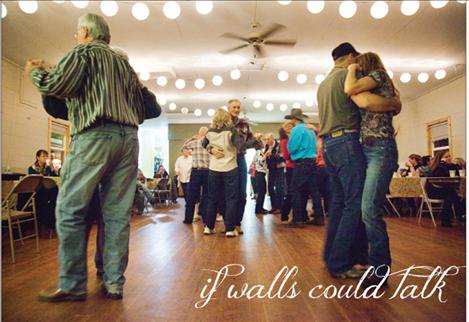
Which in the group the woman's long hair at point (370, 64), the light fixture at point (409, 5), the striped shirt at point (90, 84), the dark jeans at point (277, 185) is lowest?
the dark jeans at point (277, 185)

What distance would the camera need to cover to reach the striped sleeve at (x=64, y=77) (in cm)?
148

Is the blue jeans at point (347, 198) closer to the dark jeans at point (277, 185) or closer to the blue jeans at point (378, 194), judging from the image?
the blue jeans at point (378, 194)

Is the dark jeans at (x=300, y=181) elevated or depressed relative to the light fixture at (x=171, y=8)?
depressed

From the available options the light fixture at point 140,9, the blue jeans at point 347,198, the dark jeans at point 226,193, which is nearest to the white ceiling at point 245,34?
the light fixture at point 140,9

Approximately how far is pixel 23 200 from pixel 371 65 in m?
4.13

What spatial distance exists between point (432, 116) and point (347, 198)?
27.3 feet

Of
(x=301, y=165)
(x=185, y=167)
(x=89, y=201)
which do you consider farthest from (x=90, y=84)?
(x=185, y=167)

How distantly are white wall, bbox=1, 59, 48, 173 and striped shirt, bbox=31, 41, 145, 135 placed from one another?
5.35 metres

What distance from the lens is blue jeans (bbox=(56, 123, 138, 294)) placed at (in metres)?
1.54

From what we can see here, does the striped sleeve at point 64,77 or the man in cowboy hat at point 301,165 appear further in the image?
the man in cowboy hat at point 301,165

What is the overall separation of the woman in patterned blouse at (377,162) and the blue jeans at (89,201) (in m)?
1.17

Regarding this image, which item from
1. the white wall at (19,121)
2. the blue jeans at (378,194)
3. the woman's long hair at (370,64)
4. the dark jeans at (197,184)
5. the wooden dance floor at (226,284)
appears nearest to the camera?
Answer: the wooden dance floor at (226,284)

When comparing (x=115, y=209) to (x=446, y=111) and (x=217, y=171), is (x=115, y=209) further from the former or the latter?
(x=446, y=111)

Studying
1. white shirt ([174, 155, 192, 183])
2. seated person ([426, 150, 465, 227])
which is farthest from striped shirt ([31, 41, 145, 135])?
white shirt ([174, 155, 192, 183])
